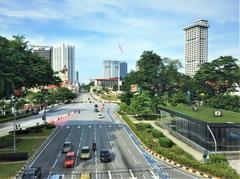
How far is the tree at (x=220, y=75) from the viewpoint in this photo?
107 meters

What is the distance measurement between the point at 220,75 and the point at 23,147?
72358mm

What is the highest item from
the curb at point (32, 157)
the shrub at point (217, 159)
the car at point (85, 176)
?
the shrub at point (217, 159)

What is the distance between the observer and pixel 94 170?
137ft

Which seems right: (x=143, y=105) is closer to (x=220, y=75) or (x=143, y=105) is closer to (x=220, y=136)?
(x=220, y=75)

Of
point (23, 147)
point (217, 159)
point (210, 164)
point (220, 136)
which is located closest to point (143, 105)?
point (23, 147)

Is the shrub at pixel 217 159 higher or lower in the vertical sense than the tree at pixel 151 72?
lower

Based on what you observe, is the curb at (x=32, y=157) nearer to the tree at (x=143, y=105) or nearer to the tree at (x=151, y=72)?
the tree at (x=143, y=105)

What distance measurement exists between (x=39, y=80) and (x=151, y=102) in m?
33.8

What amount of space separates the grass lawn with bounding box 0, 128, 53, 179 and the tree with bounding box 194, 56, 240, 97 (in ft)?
190

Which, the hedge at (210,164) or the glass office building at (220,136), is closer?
the hedge at (210,164)

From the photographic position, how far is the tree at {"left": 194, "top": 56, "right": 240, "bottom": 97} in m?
107

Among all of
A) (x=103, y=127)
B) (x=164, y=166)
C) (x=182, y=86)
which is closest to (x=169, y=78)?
(x=182, y=86)

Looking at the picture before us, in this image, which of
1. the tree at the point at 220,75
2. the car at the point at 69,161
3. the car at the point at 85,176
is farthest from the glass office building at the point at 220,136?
the tree at the point at 220,75

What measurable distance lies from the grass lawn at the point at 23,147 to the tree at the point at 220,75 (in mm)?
57881
